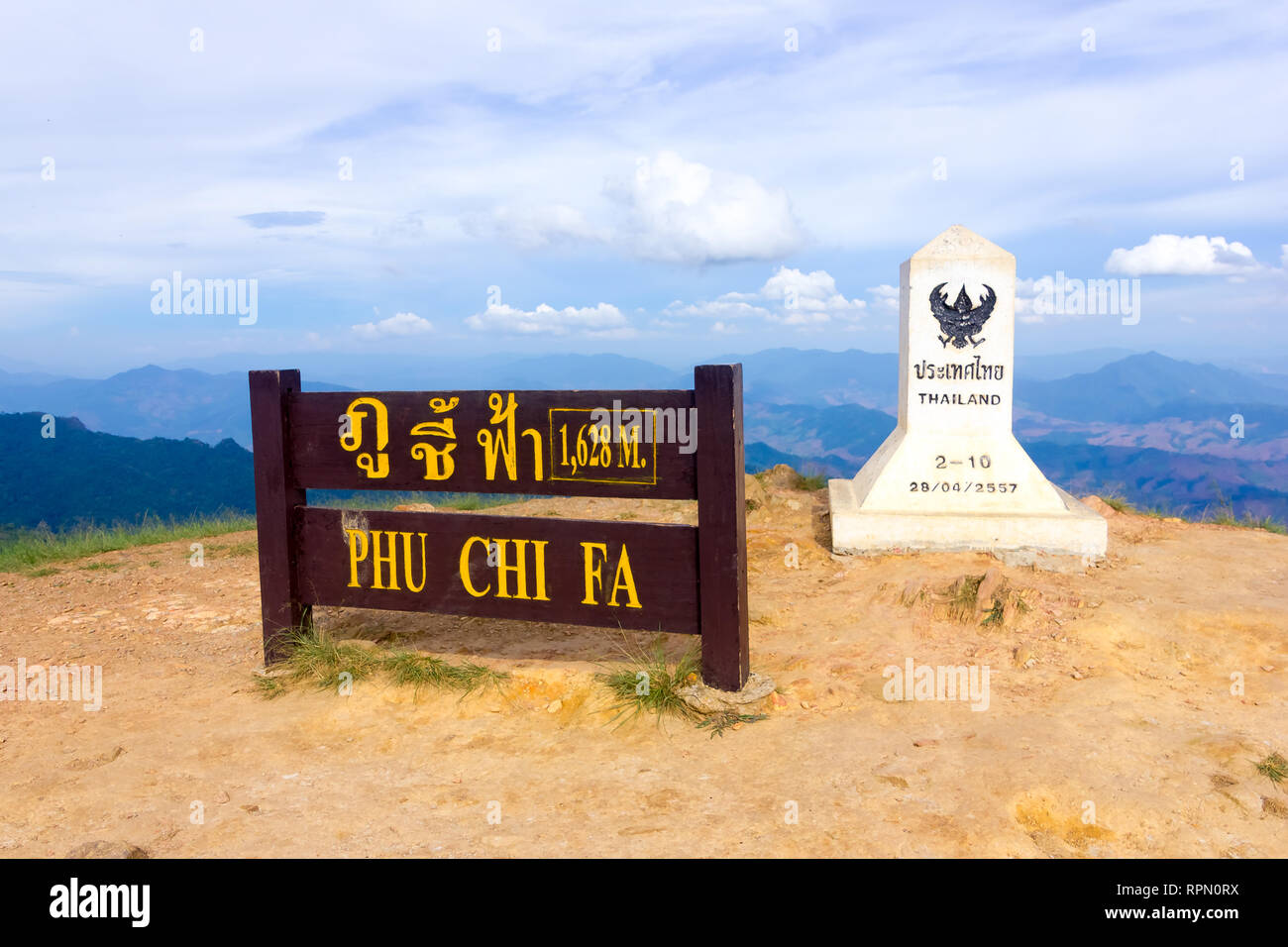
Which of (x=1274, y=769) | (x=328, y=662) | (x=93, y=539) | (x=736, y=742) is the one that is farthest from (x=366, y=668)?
(x=93, y=539)

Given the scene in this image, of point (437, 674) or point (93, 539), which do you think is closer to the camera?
point (437, 674)

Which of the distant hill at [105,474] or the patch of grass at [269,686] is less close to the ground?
the patch of grass at [269,686]

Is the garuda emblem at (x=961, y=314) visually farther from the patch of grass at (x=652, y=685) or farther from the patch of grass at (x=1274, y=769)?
the patch of grass at (x=1274, y=769)

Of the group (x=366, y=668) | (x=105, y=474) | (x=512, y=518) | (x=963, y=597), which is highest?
(x=512, y=518)

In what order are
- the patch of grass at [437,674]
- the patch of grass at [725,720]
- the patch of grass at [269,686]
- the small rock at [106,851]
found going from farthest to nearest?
the patch of grass at [269,686] → the patch of grass at [437,674] → the patch of grass at [725,720] → the small rock at [106,851]

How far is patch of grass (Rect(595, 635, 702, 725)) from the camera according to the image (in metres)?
4.65

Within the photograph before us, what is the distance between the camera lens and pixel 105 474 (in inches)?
→ 1858

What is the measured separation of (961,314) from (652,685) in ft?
17.3

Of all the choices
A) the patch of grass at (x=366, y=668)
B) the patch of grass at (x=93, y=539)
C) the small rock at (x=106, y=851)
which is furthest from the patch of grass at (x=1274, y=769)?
the patch of grass at (x=93, y=539)

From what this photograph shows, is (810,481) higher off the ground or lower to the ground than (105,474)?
higher

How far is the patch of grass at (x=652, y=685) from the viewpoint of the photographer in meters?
4.65

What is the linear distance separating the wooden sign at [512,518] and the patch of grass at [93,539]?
5.12 m

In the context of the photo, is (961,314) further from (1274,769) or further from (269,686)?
(269,686)

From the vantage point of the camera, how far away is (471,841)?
348cm
